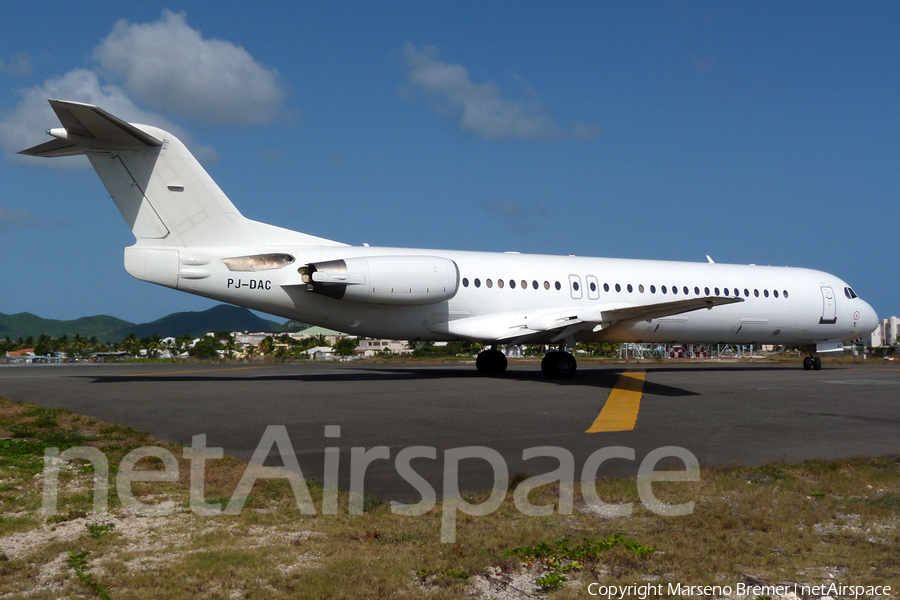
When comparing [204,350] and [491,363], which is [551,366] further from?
[204,350]

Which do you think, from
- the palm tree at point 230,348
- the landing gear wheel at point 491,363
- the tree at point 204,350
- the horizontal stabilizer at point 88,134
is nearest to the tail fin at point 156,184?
the horizontal stabilizer at point 88,134

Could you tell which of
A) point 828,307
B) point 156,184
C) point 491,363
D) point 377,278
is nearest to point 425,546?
point 377,278

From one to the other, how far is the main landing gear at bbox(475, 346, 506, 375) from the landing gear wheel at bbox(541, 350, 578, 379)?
2.11 meters

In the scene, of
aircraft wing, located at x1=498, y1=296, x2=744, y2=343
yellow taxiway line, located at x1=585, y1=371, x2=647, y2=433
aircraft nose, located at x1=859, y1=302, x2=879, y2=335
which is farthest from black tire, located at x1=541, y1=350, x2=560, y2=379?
aircraft nose, located at x1=859, y1=302, x2=879, y2=335

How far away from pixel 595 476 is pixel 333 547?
A: 301 centimetres

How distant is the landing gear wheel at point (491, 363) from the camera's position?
68.7 ft

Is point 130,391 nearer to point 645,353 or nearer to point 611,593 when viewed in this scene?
point 611,593

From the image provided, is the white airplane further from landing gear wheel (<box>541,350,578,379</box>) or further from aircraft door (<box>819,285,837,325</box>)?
aircraft door (<box>819,285,837,325</box>)

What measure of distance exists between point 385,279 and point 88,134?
24.3 ft

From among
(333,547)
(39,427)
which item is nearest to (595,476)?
(333,547)

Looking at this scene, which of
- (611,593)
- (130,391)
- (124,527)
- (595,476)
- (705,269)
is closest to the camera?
(611,593)

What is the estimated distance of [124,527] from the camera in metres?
4.45

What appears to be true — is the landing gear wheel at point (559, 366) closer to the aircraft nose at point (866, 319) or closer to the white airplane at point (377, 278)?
the white airplane at point (377, 278)

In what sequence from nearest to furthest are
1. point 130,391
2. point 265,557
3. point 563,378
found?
point 265,557, point 130,391, point 563,378
